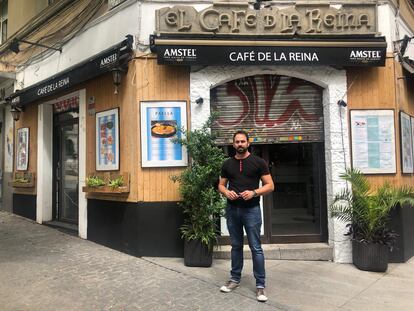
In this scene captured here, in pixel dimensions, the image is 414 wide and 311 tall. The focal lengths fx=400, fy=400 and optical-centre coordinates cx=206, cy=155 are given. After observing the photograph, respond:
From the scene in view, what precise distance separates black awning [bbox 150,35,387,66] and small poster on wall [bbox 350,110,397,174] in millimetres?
872

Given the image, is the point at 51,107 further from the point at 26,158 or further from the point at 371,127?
the point at 371,127

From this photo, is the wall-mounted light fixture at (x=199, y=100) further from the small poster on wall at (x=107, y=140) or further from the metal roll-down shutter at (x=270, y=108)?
the small poster on wall at (x=107, y=140)

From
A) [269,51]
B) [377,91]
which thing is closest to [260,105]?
[269,51]

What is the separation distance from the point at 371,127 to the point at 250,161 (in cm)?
292

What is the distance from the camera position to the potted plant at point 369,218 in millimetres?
5969

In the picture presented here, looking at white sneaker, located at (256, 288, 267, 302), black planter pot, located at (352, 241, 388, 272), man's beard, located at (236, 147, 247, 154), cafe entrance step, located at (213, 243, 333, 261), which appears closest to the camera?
white sneaker, located at (256, 288, 267, 302)

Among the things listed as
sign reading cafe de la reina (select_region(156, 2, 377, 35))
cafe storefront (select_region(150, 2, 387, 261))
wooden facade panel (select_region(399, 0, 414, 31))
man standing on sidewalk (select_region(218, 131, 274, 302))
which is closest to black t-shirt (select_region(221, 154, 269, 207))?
man standing on sidewalk (select_region(218, 131, 274, 302))

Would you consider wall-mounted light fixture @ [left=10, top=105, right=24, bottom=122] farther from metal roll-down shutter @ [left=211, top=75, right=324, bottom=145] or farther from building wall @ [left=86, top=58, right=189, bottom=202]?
metal roll-down shutter @ [left=211, top=75, right=324, bottom=145]

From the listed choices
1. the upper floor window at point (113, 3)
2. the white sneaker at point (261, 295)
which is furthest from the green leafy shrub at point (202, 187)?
the upper floor window at point (113, 3)

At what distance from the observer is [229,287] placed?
16.2ft

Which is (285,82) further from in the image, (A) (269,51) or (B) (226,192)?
(B) (226,192)

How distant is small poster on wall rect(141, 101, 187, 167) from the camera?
6.48 m

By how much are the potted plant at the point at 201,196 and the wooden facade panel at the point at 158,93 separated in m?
0.46

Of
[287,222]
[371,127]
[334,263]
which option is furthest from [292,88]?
[334,263]
